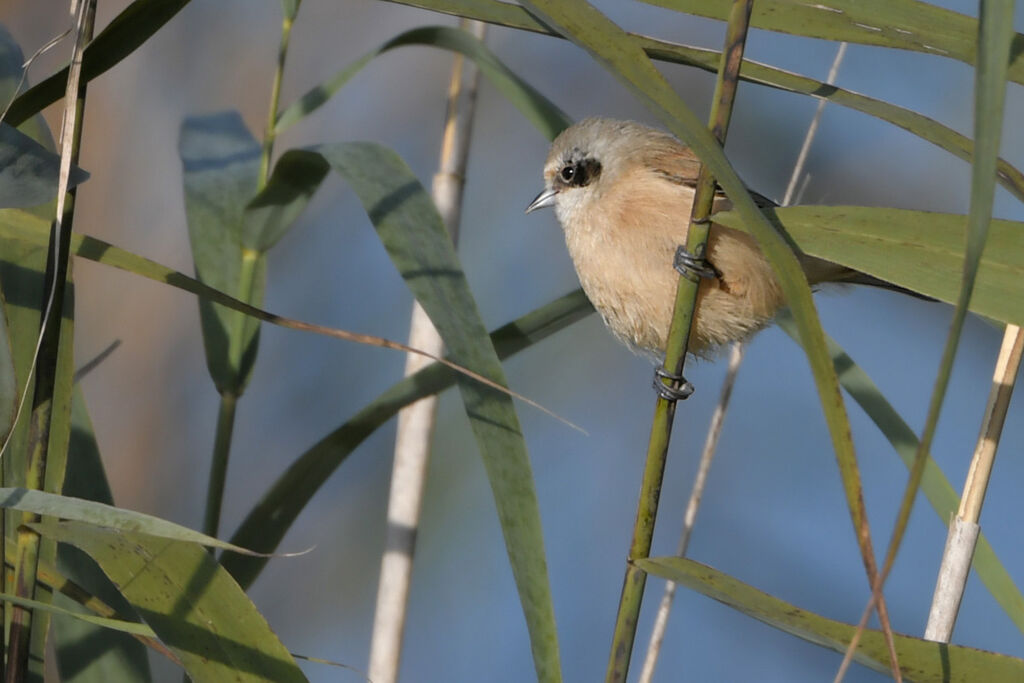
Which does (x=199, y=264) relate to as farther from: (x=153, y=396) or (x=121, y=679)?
(x=153, y=396)

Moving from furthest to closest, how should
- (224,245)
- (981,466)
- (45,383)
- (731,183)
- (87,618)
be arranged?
1. (224,245)
2. (981,466)
3. (45,383)
4. (87,618)
5. (731,183)

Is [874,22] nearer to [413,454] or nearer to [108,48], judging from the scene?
[108,48]

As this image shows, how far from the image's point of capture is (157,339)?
9.25 feet

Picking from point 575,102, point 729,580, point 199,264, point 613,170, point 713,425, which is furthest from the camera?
point 575,102

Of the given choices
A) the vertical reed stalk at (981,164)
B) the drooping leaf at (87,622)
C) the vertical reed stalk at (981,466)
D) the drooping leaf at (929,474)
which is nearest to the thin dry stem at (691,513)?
the drooping leaf at (929,474)

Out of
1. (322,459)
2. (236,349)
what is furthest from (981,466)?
(236,349)

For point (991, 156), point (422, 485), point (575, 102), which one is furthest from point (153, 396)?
point (991, 156)

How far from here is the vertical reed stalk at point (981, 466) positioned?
0.92 m

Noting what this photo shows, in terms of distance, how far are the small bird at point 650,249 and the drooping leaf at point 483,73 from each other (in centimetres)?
20

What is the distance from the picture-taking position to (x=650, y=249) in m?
1.34

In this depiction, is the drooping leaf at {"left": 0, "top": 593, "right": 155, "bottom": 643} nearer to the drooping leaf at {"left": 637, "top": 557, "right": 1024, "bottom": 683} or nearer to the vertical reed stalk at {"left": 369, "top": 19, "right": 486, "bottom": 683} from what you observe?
the drooping leaf at {"left": 637, "top": 557, "right": 1024, "bottom": 683}

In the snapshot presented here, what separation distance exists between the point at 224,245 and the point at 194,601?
560mm

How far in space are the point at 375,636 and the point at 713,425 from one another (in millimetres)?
549

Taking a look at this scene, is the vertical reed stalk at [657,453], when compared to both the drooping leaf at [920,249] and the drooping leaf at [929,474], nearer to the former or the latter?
the drooping leaf at [920,249]
